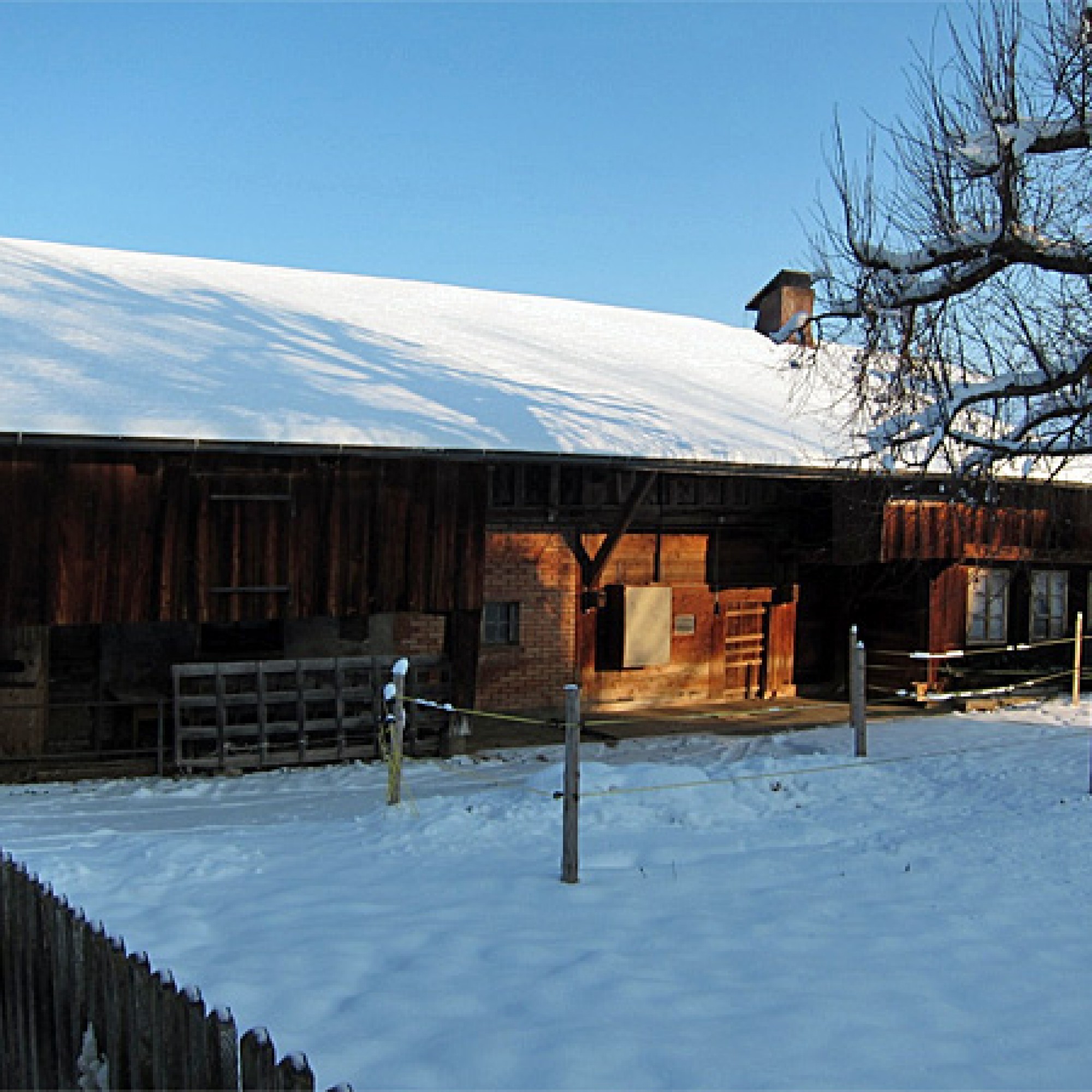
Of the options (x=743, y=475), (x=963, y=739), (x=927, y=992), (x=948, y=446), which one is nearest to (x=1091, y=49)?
(x=948, y=446)

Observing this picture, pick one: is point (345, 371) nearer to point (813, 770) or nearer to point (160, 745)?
point (160, 745)

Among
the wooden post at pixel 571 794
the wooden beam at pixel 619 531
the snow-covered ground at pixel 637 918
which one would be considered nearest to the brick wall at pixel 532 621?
the wooden beam at pixel 619 531

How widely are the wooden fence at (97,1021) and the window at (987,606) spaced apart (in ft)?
56.9

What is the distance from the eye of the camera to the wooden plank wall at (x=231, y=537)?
10.9 m

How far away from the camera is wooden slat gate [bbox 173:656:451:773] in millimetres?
11914

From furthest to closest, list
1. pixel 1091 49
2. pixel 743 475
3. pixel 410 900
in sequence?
pixel 743 475
pixel 1091 49
pixel 410 900

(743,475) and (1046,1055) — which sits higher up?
(743,475)

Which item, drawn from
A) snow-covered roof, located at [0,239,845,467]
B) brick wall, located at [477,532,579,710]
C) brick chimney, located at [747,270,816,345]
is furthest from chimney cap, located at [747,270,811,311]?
brick wall, located at [477,532,579,710]

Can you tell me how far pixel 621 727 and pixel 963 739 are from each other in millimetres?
4668

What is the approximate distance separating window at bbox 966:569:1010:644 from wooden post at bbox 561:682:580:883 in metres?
13.6

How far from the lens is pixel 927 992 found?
4.99m

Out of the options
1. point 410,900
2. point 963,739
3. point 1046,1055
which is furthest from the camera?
point 963,739

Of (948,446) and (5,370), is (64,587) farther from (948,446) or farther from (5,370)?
(948,446)

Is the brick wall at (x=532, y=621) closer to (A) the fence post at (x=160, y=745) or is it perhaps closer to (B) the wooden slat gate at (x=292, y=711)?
(B) the wooden slat gate at (x=292, y=711)
